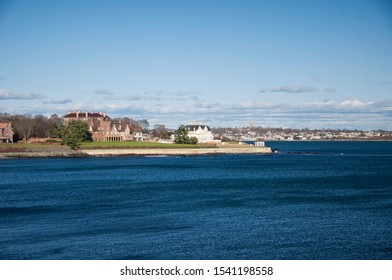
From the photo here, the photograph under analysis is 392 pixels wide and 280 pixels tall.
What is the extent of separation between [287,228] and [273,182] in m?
20.1

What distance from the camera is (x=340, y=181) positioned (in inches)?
1693

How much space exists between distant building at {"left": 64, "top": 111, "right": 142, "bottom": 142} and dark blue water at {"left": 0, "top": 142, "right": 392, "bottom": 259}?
5215cm

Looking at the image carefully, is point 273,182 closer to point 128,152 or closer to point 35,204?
point 35,204

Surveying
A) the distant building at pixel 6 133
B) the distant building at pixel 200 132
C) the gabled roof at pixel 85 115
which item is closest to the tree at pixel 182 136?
the distant building at pixel 200 132

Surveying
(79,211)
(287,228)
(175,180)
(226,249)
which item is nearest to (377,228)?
(287,228)

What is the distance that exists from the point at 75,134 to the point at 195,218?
5497cm

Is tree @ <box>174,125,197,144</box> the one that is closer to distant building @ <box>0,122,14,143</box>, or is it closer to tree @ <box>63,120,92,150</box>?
tree @ <box>63,120,92,150</box>

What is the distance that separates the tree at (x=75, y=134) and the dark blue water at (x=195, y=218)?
32923 millimetres

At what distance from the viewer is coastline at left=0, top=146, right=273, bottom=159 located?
71625 mm

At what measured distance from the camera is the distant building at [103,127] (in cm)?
9618

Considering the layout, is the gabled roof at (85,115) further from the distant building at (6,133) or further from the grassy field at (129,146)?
the distant building at (6,133)

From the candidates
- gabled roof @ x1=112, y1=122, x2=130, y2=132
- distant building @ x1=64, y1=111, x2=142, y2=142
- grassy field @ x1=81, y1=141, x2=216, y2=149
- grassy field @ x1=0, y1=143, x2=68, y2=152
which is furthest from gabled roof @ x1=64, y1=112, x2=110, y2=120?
grassy field @ x1=0, y1=143, x2=68, y2=152

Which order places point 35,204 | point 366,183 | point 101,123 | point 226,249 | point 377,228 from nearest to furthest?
point 226,249 → point 377,228 → point 35,204 → point 366,183 → point 101,123

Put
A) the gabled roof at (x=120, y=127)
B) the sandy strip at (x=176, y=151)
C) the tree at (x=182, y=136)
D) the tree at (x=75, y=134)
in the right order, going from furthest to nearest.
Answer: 1. the gabled roof at (x=120, y=127)
2. the tree at (x=182, y=136)
3. the sandy strip at (x=176, y=151)
4. the tree at (x=75, y=134)
